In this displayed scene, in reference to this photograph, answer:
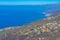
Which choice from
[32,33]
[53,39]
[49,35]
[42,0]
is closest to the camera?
[53,39]

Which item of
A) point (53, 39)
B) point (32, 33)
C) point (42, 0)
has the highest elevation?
point (42, 0)

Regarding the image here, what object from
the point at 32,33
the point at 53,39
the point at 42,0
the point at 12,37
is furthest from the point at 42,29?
the point at 42,0

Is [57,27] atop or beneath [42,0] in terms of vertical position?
beneath

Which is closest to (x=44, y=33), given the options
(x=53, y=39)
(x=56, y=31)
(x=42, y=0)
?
(x=56, y=31)

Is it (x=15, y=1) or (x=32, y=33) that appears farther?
(x=15, y=1)

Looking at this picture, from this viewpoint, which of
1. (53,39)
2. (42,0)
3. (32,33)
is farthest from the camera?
(42,0)

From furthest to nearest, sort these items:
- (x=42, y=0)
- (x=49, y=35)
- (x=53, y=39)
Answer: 1. (x=42, y=0)
2. (x=49, y=35)
3. (x=53, y=39)

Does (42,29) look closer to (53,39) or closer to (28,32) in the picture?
(28,32)

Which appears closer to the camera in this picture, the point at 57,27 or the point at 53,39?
the point at 53,39

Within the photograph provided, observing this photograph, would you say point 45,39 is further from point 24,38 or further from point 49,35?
point 24,38
